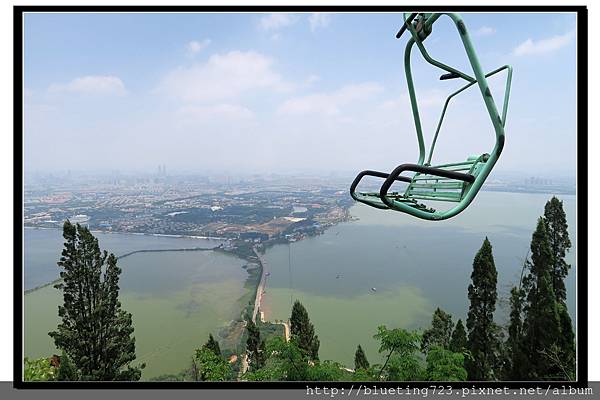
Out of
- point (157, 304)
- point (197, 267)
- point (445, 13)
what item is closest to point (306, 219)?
point (197, 267)

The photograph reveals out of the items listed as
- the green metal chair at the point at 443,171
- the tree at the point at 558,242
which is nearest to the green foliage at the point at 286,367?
the green metal chair at the point at 443,171

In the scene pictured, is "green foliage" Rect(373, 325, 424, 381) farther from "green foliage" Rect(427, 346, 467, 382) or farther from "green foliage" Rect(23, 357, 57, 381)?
"green foliage" Rect(23, 357, 57, 381)

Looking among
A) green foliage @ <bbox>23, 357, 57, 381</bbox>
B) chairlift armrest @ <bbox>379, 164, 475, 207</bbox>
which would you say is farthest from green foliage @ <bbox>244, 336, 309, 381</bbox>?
chairlift armrest @ <bbox>379, 164, 475, 207</bbox>

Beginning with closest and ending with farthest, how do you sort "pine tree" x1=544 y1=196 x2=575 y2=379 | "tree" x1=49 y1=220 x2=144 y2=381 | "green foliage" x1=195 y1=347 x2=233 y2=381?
1. "green foliage" x1=195 y1=347 x2=233 y2=381
2. "tree" x1=49 y1=220 x2=144 y2=381
3. "pine tree" x1=544 y1=196 x2=575 y2=379

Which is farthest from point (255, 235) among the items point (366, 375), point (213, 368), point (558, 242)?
point (558, 242)

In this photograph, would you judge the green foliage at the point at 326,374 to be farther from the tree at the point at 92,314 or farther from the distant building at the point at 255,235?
the distant building at the point at 255,235

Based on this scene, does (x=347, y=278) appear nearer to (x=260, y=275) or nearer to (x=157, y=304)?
(x=260, y=275)

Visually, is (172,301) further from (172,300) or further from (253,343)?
(253,343)
